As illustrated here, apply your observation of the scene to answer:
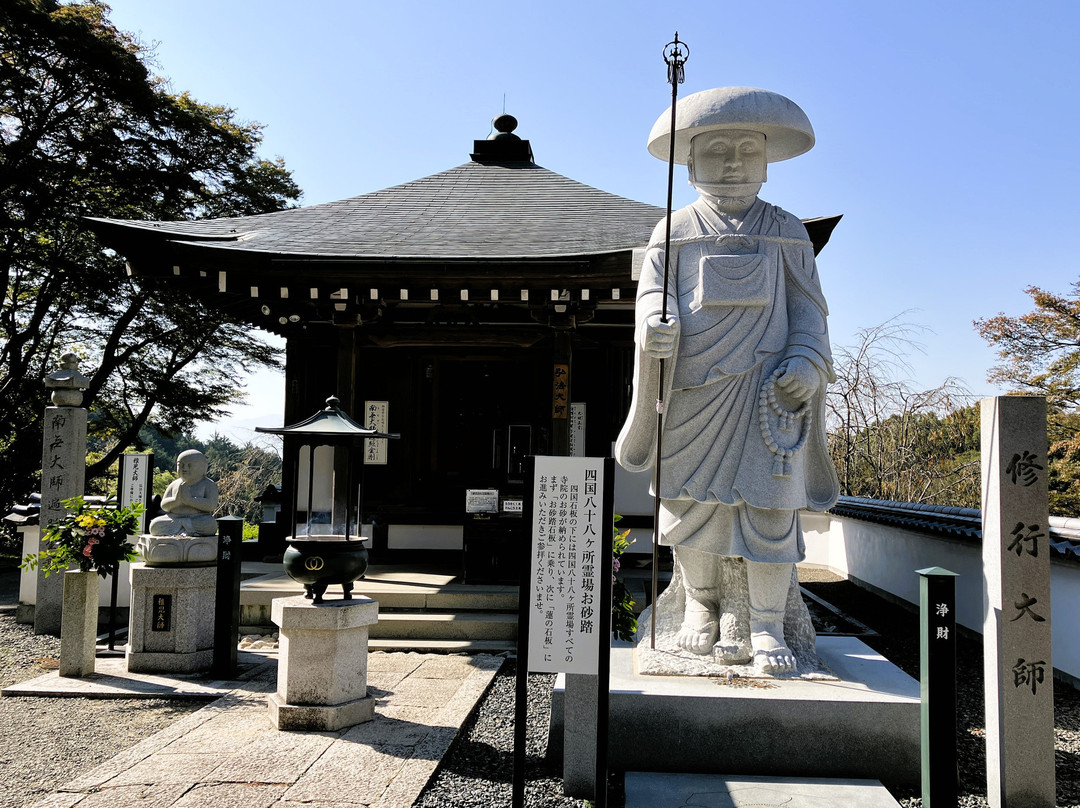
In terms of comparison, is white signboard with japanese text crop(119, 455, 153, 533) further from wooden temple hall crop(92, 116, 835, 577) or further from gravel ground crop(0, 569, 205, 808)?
wooden temple hall crop(92, 116, 835, 577)

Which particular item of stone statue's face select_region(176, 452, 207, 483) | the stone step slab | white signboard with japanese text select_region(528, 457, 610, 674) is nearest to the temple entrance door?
→ the stone step slab

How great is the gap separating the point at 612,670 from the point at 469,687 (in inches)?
66.5

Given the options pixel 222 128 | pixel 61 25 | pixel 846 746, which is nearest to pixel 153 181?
pixel 222 128

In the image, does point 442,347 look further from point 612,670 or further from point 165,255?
point 612,670

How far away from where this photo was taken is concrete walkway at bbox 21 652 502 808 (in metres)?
3.34

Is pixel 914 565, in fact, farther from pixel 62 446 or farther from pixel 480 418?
pixel 62 446

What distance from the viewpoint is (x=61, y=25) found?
40.7 feet

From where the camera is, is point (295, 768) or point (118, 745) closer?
point (295, 768)

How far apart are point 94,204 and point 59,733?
11.6 metres

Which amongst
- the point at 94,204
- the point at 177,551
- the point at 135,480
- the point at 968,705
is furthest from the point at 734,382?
the point at 94,204

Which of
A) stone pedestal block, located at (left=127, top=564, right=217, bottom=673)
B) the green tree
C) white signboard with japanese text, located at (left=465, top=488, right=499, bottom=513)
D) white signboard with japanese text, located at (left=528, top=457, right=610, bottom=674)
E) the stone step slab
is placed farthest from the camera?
the green tree

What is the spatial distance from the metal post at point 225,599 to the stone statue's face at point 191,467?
690 mm

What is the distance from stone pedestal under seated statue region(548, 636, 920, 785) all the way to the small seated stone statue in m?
3.70

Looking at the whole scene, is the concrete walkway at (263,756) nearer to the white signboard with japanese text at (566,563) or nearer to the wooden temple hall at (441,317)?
the white signboard with japanese text at (566,563)
